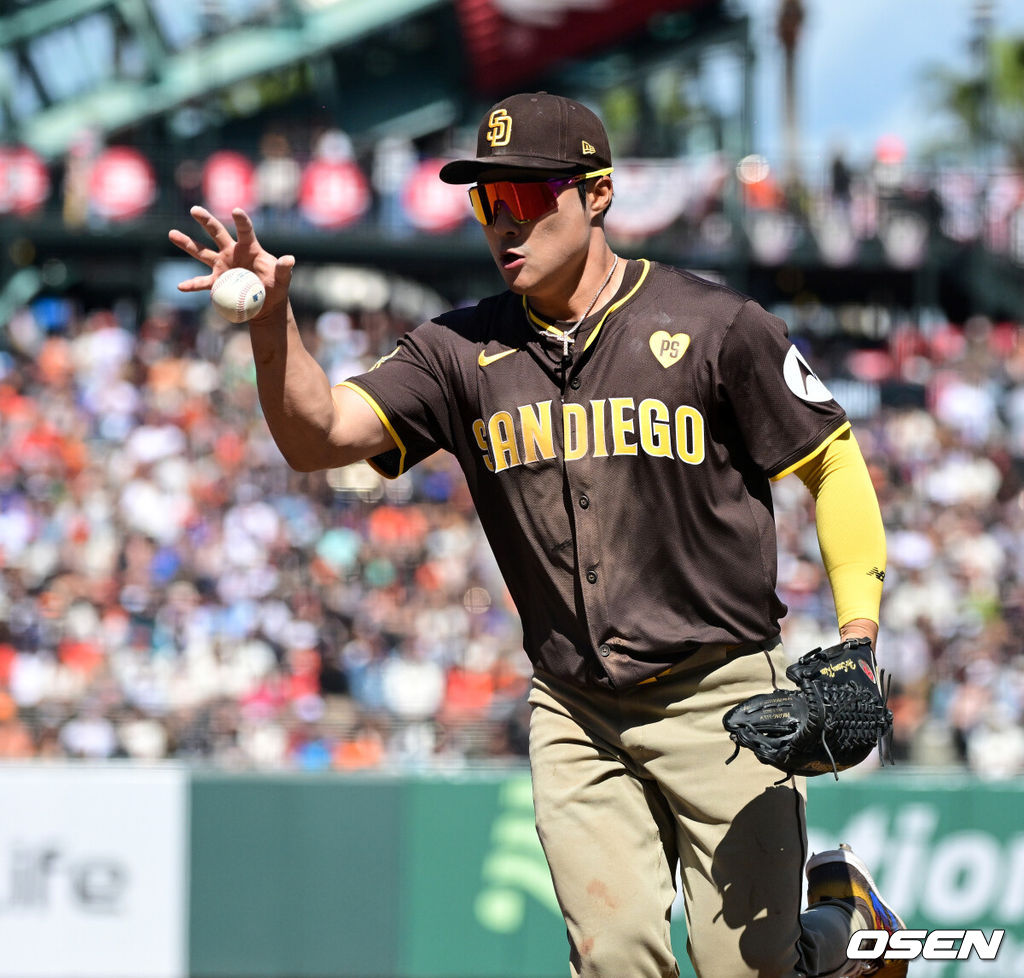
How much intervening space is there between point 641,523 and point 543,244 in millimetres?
713

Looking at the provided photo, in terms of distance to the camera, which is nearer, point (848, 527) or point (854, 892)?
point (848, 527)

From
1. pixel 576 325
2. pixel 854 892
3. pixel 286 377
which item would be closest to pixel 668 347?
pixel 576 325

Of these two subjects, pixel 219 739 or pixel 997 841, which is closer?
pixel 997 841

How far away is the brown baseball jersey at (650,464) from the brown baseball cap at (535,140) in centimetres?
37

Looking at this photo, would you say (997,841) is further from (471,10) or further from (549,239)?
(471,10)

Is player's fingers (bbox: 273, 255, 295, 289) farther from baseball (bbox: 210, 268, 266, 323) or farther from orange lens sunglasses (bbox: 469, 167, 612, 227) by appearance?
orange lens sunglasses (bbox: 469, 167, 612, 227)

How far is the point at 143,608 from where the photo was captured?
12297 mm

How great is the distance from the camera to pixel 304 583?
13.1 metres

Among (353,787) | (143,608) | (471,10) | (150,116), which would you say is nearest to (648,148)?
(471,10)

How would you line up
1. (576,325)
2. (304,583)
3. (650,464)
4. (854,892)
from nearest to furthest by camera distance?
(650,464) → (576,325) → (854,892) → (304,583)

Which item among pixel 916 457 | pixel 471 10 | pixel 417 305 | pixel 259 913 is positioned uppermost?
pixel 471 10

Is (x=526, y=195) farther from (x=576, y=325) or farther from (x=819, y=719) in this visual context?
(x=819, y=719)

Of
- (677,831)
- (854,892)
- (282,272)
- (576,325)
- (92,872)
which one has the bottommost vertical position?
(92,872)

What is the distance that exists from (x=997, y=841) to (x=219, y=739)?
5.35 meters
